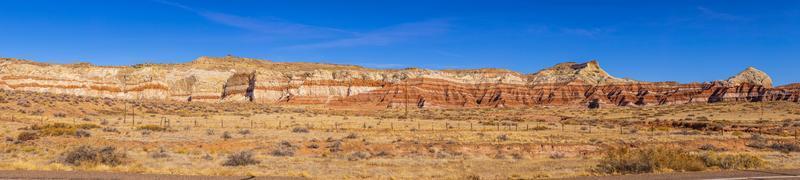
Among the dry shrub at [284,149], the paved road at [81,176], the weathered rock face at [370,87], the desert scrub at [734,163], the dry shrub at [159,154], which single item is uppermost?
the weathered rock face at [370,87]

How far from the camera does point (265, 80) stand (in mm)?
121250

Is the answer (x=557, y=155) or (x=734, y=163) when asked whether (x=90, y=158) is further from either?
(x=734, y=163)

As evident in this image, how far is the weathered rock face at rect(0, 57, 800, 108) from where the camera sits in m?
108

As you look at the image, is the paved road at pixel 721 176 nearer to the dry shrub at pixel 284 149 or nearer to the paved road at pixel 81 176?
the paved road at pixel 81 176

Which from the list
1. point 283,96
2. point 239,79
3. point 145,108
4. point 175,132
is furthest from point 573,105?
point 175,132

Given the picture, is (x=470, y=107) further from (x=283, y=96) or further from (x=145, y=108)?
(x=145, y=108)

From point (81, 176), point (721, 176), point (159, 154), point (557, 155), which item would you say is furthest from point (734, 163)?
point (159, 154)

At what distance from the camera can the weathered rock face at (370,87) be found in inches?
4259

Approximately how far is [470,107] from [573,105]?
823 inches

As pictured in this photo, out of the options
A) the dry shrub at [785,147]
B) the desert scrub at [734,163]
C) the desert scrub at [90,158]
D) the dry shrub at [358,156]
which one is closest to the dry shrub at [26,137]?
the desert scrub at [90,158]

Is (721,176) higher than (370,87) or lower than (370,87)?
lower

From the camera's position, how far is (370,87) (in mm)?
125562

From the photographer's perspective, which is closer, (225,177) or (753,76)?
(225,177)

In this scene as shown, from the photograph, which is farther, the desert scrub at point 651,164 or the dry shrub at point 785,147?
the dry shrub at point 785,147
